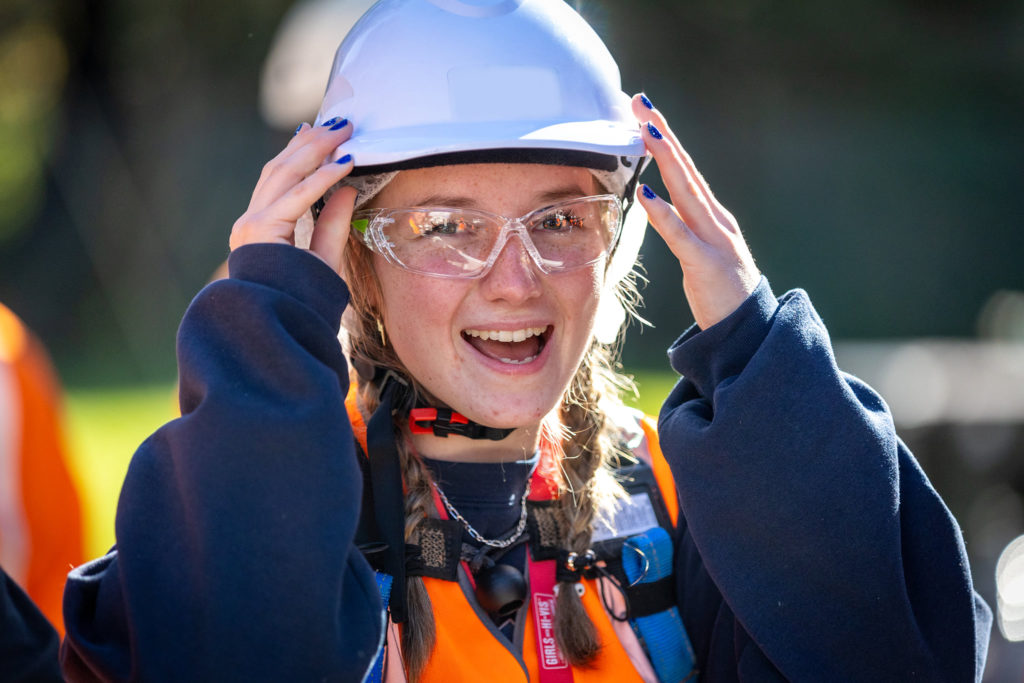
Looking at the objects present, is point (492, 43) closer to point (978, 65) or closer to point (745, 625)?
point (745, 625)

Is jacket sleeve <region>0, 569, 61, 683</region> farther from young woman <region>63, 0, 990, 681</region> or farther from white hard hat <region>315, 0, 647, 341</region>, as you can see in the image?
white hard hat <region>315, 0, 647, 341</region>

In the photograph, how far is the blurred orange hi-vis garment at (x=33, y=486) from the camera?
3348 millimetres

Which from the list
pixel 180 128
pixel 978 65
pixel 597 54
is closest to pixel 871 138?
pixel 978 65

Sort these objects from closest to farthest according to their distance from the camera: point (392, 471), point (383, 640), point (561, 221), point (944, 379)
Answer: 1. point (383, 640)
2. point (392, 471)
3. point (561, 221)
4. point (944, 379)

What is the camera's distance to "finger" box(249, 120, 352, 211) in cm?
229

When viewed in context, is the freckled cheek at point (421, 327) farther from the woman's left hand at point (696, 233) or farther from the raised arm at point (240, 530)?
the woman's left hand at point (696, 233)

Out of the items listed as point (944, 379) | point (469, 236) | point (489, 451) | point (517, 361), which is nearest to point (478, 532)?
point (489, 451)

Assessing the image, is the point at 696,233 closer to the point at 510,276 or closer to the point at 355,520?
the point at 510,276

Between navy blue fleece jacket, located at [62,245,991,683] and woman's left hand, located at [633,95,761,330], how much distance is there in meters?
0.07

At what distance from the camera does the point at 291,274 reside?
7.09 feet

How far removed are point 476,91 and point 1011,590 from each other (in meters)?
4.65

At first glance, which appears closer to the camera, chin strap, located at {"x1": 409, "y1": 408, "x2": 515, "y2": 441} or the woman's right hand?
the woman's right hand

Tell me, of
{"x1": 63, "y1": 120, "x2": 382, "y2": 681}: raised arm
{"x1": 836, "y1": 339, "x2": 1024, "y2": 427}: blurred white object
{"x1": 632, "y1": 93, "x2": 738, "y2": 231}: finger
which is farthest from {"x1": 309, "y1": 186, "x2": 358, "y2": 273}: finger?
{"x1": 836, "y1": 339, "x2": 1024, "y2": 427}: blurred white object

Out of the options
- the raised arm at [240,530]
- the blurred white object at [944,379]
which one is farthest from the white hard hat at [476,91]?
the blurred white object at [944,379]
